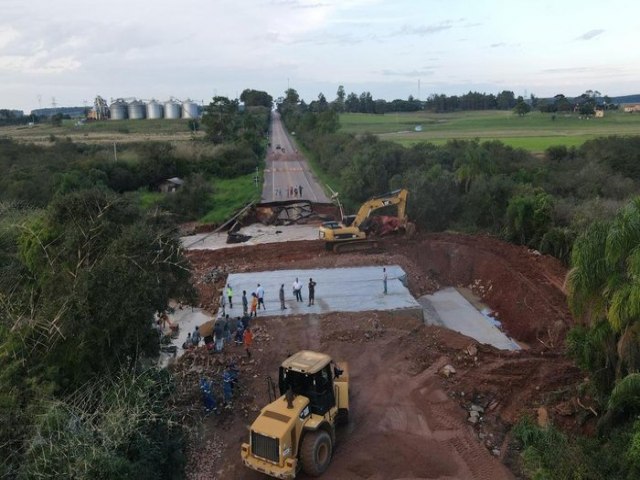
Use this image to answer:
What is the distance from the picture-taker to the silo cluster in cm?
16062

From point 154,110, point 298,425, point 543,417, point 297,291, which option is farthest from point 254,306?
point 154,110

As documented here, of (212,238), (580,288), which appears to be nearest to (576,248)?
(580,288)

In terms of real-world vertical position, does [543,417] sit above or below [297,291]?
below

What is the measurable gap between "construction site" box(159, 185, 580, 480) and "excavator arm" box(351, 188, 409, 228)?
1.47 metres

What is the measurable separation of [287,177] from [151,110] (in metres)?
118

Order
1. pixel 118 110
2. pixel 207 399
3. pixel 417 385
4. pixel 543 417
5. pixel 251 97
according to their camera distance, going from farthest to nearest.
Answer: pixel 251 97
pixel 118 110
pixel 417 385
pixel 207 399
pixel 543 417

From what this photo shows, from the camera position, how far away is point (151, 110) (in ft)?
546

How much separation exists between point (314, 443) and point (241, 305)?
1064 centimetres

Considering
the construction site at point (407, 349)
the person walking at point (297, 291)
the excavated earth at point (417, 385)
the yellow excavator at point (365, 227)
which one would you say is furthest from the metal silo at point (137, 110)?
the person walking at point (297, 291)

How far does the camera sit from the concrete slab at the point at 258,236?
114ft

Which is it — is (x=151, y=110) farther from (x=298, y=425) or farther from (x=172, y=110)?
(x=298, y=425)

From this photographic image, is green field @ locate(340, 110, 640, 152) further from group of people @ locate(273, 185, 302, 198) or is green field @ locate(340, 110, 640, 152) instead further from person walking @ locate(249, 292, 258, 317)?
person walking @ locate(249, 292, 258, 317)

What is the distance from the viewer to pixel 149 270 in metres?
13.2

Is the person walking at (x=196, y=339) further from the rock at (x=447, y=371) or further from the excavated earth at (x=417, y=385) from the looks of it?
the rock at (x=447, y=371)
